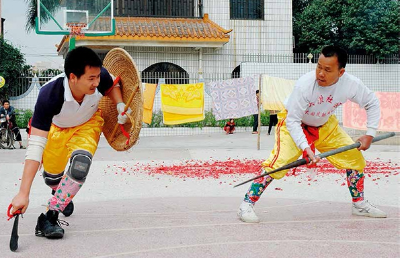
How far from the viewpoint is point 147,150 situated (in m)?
14.4

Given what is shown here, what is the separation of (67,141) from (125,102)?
0.69m

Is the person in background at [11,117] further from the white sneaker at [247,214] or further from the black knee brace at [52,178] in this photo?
the white sneaker at [247,214]

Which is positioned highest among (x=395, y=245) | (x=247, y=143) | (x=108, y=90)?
(x=108, y=90)

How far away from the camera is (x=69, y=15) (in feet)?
53.0

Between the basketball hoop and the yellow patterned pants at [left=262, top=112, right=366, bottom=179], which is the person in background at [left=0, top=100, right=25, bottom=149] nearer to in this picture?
the basketball hoop

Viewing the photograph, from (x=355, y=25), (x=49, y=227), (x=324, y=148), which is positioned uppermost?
(x=355, y=25)

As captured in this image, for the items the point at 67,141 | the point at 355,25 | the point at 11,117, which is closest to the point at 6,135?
the point at 11,117

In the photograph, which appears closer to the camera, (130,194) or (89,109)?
(89,109)

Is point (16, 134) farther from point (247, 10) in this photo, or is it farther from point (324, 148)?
point (324, 148)

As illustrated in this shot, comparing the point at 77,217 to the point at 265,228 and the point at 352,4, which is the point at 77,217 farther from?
the point at 352,4

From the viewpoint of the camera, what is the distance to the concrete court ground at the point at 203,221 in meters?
4.50

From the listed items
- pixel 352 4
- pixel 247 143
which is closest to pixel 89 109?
pixel 247 143

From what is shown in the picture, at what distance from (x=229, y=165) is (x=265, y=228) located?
18.4 ft

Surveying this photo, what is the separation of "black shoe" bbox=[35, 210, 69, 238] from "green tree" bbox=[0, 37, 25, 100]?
14.7 metres
